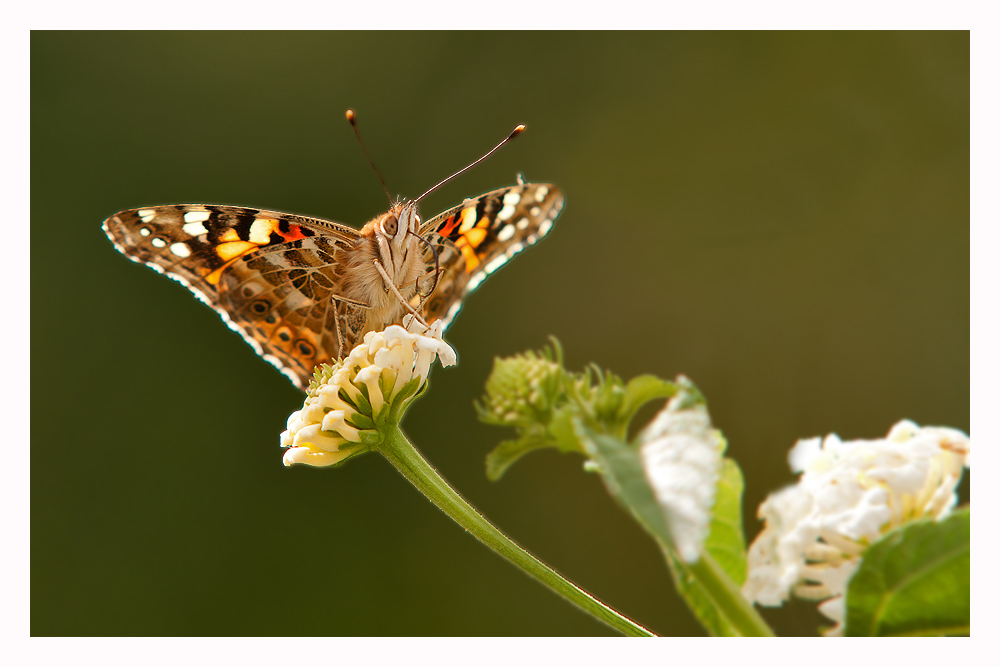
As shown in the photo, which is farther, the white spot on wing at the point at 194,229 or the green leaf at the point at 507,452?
the white spot on wing at the point at 194,229

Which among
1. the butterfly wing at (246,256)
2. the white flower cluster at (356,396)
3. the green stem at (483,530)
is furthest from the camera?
the butterfly wing at (246,256)

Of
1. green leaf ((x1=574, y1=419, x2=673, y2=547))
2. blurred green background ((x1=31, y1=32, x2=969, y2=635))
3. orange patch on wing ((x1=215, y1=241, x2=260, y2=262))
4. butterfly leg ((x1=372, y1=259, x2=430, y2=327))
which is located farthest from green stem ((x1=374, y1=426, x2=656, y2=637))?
blurred green background ((x1=31, y1=32, x2=969, y2=635))

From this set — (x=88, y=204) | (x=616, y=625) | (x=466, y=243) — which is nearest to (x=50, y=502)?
(x=88, y=204)

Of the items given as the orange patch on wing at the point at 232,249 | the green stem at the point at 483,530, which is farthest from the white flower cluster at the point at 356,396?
the orange patch on wing at the point at 232,249

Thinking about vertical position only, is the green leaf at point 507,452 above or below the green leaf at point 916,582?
above

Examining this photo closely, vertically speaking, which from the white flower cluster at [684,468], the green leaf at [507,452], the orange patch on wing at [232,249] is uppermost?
the orange patch on wing at [232,249]

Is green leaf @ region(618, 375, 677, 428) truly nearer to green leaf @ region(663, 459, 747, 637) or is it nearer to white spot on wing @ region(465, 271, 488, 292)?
green leaf @ region(663, 459, 747, 637)

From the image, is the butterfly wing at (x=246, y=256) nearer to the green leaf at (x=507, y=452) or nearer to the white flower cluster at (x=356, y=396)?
the white flower cluster at (x=356, y=396)

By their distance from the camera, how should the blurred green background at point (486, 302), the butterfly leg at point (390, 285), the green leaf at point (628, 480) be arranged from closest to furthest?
the green leaf at point (628, 480) < the butterfly leg at point (390, 285) < the blurred green background at point (486, 302)
